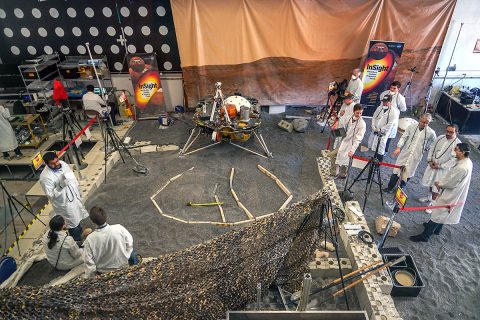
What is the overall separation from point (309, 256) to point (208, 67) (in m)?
6.70

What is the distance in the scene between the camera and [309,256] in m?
4.04

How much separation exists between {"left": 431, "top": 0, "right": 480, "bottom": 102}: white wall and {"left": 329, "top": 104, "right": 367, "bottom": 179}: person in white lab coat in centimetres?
455

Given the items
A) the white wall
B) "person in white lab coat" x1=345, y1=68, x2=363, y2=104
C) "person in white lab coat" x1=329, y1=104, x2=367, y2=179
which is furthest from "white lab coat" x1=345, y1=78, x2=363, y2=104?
the white wall

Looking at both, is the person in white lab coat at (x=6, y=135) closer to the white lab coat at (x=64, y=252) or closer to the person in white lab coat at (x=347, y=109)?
the white lab coat at (x=64, y=252)

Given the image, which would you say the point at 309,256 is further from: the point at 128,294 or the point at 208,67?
the point at 208,67

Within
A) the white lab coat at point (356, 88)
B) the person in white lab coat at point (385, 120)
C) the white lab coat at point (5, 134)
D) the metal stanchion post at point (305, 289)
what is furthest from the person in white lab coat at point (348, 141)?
the white lab coat at point (5, 134)

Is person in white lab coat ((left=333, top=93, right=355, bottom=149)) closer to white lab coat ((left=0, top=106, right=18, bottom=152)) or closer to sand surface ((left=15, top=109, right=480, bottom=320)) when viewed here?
sand surface ((left=15, top=109, right=480, bottom=320))

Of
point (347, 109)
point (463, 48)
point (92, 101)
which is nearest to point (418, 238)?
point (347, 109)

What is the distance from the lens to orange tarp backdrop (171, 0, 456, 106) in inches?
332

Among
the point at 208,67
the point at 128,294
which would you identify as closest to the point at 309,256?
the point at 128,294

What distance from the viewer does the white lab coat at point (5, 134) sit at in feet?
23.6

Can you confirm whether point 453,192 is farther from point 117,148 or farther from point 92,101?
point 92,101

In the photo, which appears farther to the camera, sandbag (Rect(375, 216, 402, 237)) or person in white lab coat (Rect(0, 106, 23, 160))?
person in white lab coat (Rect(0, 106, 23, 160))

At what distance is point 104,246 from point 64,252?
4.33 ft
